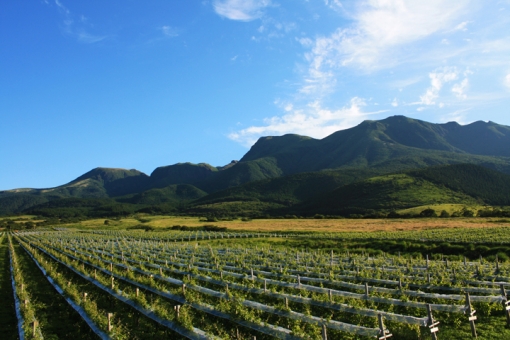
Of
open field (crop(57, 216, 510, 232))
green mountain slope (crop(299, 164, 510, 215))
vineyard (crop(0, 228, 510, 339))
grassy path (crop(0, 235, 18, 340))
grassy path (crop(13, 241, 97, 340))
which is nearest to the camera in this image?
vineyard (crop(0, 228, 510, 339))

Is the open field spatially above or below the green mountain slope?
below

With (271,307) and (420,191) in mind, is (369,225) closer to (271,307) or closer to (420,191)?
(271,307)

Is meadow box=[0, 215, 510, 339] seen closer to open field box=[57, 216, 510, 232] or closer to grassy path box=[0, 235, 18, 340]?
grassy path box=[0, 235, 18, 340]

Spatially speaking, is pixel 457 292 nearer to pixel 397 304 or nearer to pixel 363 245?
pixel 397 304

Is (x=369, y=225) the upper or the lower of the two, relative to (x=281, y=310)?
lower

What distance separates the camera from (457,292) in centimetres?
1633

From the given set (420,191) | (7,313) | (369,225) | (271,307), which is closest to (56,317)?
(7,313)

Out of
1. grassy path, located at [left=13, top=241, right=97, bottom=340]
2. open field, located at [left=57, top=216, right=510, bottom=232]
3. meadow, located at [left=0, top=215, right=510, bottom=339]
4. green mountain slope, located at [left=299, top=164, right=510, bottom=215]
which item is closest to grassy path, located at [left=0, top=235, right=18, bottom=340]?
meadow, located at [left=0, top=215, right=510, bottom=339]

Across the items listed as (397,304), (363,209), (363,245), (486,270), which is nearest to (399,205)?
(363,209)

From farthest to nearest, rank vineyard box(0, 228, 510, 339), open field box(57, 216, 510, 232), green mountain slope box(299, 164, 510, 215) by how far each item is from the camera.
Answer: green mountain slope box(299, 164, 510, 215), open field box(57, 216, 510, 232), vineyard box(0, 228, 510, 339)

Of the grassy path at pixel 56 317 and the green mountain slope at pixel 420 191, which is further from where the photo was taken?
the green mountain slope at pixel 420 191

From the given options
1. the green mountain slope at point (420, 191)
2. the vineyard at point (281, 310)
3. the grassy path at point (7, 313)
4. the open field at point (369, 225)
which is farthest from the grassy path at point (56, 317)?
the green mountain slope at point (420, 191)

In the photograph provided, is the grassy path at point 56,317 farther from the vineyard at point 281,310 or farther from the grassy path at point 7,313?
the grassy path at point 7,313

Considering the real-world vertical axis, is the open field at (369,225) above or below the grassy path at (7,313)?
below
